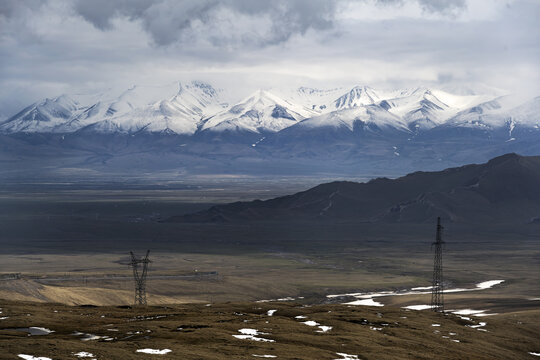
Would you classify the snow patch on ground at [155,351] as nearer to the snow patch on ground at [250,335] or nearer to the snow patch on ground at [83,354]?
the snow patch on ground at [83,354]

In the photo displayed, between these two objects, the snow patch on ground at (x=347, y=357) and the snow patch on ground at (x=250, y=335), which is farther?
the snow patch on ground at (x=250, y=335)

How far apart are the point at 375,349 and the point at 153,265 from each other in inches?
5168

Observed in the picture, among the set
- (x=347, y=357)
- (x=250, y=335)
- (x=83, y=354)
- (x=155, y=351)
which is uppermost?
(x=83, y=354)

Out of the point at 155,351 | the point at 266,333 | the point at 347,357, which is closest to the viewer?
the point at 155,351

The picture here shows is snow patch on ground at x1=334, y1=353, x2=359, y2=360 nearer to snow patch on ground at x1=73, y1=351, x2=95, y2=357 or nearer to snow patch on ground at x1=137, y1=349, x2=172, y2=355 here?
snow patch on ground at x1=137, y1=349, x2=172, y2=355

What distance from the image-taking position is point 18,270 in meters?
183

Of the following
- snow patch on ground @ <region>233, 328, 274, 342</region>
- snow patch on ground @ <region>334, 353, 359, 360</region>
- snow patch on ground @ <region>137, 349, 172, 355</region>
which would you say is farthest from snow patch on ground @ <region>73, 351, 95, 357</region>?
snow patch on ground @ <region>334, 353, 359, 360</region>

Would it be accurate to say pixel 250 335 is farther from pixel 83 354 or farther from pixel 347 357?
pixel 83 354

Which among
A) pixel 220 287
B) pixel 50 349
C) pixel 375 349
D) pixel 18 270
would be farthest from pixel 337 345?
pixel 18 270

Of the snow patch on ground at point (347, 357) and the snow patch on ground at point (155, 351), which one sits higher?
the snow patch on ground at point (155, 351)

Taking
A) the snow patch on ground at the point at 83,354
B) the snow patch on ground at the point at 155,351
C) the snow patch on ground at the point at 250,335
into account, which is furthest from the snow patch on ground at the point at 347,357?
the snow patch on ground at the point at 83,354

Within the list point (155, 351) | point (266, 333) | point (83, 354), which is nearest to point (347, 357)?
point (266, 333)

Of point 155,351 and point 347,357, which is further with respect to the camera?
point 347,357

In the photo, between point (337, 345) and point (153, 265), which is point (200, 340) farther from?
point (153, 265)
